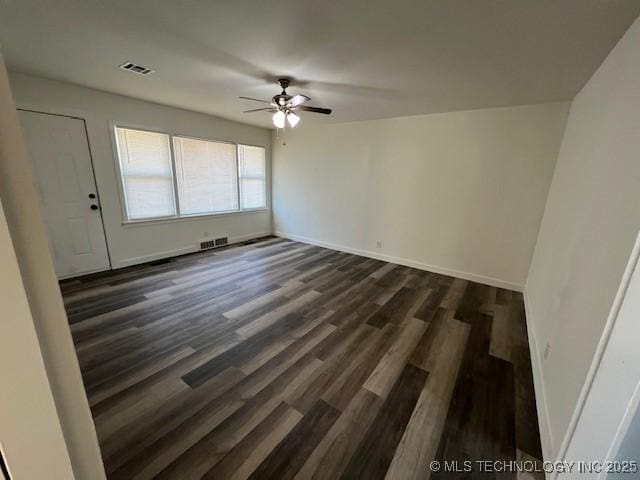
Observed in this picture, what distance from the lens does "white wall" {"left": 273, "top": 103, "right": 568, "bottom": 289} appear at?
3.31 m

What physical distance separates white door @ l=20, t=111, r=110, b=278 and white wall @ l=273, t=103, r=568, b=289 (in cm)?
344

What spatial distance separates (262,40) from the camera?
6.53 ft

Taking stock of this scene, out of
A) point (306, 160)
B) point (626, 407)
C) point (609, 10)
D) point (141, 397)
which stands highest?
point (609, 10)

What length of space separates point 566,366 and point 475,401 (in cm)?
61

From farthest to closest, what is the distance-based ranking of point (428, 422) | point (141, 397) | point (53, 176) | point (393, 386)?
point (53, 176), point (393, 386), point (141, 397), point (428, 422)

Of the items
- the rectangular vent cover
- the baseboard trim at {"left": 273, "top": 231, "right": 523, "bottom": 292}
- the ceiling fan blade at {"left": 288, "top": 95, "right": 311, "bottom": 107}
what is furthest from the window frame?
the ceiling fan blade at {"left": 288, "top": 95, "right": 311, "bottom": 107}

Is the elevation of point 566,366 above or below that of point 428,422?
above

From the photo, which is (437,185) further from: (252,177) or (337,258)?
(252,177)

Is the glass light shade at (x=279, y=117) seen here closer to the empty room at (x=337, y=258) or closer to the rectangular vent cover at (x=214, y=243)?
the empty room at (x=337, y=258)

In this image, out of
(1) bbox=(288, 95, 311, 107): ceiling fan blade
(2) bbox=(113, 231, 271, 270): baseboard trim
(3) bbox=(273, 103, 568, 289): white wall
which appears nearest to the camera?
(1) bbox=(288, 95, 311, 107): ceiling fan blade

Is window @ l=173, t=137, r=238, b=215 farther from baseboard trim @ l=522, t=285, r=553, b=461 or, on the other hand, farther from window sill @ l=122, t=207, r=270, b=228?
baseboard trim @ l=522, t=285, r=553, b=461

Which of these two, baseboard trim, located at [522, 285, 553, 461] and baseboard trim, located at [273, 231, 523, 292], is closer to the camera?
baseboard trim, located at [522, 285, 553, 461]

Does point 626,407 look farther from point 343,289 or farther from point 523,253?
point 523,253

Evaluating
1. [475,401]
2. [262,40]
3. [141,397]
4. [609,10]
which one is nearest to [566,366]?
[475,401]
